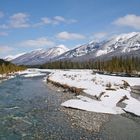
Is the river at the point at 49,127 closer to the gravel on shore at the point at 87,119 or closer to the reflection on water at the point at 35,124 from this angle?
the reflection on water at the point at 35,124

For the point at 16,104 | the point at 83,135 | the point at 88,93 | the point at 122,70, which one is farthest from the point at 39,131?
the point at 122,70

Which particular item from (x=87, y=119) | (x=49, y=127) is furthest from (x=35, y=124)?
(x=87, y=119)

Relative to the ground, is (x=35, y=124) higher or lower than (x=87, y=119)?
higher

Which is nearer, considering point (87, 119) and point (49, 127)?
point (49, 127)

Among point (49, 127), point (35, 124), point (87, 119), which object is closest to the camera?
point (49, 127)

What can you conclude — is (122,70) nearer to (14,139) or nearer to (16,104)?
(16,104)

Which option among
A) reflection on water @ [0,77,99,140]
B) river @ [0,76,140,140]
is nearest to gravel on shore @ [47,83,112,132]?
river @ [0,76,140,140]

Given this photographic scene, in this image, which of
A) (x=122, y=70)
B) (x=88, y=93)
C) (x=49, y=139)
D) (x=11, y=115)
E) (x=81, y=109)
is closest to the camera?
(x=49, y=139)

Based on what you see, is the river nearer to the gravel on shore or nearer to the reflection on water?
the reflection on water

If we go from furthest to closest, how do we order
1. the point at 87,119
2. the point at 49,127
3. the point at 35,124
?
the point at 87,119 → the point at 35,124 → the point at 49,127

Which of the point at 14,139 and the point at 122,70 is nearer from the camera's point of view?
the point at 14,139

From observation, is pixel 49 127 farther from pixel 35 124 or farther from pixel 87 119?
pixel 87 119

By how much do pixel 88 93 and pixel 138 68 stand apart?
330ft

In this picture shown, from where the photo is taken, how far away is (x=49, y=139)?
73.5ft
